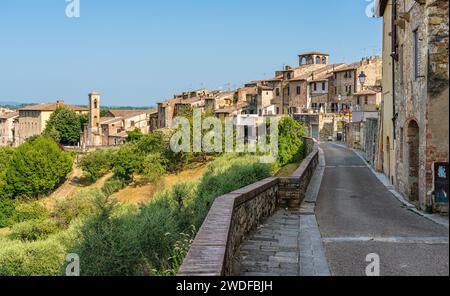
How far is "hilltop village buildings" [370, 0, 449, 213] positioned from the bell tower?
8020 cm

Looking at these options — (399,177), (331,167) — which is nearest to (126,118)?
(331,167)

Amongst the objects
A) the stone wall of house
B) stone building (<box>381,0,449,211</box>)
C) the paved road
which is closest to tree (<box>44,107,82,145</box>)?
the stone wall of house

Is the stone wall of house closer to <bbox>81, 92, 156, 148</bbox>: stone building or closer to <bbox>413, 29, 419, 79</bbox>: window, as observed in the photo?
<bbox>413, 29, 419, 79</bbox>: window

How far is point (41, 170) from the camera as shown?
5819 centimetres

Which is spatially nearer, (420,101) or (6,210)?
(420,101)

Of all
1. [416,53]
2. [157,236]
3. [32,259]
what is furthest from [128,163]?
[157,236]

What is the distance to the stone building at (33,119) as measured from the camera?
4236 inches

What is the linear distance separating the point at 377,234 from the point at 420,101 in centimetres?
502

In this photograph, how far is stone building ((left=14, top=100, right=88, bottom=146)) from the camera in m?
108

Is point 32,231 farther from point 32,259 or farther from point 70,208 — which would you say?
point 32,259

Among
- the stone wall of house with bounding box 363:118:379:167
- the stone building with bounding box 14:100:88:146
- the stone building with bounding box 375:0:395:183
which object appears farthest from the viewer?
the stone building with bounding box 14:100:88:146

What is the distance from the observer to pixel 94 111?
9400 cm
